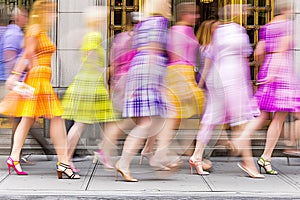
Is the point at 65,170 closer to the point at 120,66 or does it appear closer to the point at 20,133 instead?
the point at 20,133

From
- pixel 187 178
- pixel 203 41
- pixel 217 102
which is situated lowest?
pixel 187 178

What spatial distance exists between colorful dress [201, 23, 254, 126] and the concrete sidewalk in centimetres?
74

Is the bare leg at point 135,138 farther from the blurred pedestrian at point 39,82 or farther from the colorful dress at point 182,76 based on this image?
the blurred pedestrian at point 39,82

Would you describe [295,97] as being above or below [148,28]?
below

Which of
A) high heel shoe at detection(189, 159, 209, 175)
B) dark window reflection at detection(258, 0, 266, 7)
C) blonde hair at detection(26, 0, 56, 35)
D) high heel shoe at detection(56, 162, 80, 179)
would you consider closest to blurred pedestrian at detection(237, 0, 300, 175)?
high heel shoe at detection(189, 159, 209, 175)

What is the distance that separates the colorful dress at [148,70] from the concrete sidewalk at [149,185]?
0.84m

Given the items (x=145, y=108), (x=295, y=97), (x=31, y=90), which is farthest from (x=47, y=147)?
(x=295, y=97)

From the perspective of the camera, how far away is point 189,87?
24.4ft

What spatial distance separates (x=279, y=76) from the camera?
7.64 m

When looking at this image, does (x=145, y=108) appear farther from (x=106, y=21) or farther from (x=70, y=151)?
(x=106, y=21)

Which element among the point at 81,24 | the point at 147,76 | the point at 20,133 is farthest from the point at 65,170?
the point at 81,24

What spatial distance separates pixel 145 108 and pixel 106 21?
3.38 meters

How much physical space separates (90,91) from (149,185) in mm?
1351

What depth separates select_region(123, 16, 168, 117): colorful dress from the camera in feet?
22.9
